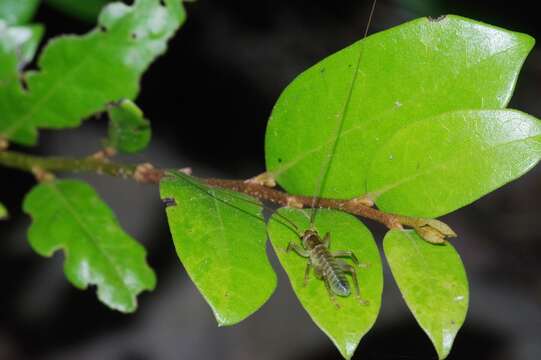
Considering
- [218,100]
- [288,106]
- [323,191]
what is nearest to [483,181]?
[323,191]

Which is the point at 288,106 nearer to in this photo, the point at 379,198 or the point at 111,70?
the point at 379,198

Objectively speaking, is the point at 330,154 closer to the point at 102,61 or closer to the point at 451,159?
the point at 451,159

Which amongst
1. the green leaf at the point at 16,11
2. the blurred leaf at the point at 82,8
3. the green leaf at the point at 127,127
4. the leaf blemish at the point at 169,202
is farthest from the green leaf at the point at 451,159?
the blurred leaf at the point at 82,8

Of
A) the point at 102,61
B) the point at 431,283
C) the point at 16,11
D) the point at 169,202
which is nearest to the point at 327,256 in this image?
the point at 431,283

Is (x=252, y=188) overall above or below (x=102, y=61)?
below

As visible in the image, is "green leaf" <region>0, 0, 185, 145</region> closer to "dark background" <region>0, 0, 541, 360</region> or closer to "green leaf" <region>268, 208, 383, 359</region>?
"green leaf" <region>268, 208, 383, 359</region>
